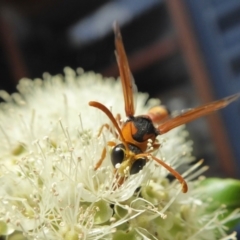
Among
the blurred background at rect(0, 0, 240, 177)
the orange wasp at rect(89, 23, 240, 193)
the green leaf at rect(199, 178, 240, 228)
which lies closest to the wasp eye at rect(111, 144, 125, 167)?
the orange wasp at rect(89, 23, 240, 193)

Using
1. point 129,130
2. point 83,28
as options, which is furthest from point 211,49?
point 129,130

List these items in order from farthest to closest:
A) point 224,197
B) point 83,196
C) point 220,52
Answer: point 220,52 → point 224,197 → point 83,196

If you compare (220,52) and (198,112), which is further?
(220,52)

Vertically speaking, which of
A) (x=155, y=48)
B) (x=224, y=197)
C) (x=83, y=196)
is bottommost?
(x=224, y=197)

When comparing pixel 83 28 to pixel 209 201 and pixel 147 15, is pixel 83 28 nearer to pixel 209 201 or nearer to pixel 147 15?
pixel 147 15

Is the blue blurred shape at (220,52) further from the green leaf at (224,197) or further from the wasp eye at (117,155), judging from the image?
the wasp eye at (117,155)

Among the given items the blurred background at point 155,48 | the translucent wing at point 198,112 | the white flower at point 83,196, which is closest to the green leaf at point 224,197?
the white flower at point 83,196

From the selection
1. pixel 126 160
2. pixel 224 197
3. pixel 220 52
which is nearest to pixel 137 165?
pixel 126 160

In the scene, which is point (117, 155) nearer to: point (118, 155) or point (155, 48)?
point (118, 155)

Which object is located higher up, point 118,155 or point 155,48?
point 155,48

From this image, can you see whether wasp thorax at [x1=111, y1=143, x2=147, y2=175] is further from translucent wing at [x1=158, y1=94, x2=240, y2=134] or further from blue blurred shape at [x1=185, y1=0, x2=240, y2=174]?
blue blurred shape at [x1=185, y1=0, x2=240, y2=174]
